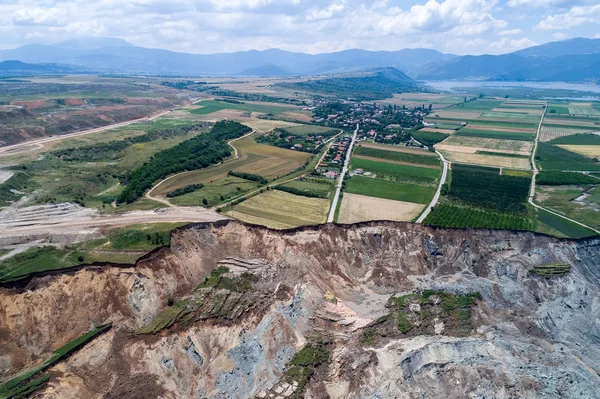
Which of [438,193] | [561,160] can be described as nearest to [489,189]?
[438,193]

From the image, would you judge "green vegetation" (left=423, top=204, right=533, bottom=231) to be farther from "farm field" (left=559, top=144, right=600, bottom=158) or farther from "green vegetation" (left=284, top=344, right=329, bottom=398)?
"farm field" (left=559, top=144, right=600, bottom=158)

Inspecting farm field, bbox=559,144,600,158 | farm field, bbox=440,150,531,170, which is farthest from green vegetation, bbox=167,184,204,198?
farm field, bbox=559,144,600,158

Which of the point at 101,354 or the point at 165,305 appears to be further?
the point at 165,305

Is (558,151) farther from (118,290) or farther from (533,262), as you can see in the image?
(118,290)

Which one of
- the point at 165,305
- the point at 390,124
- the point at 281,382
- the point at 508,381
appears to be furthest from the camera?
the point at 390,124

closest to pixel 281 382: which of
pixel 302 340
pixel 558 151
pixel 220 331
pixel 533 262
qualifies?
pixel 302 340

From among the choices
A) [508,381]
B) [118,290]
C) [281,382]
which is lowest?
[281,382]
